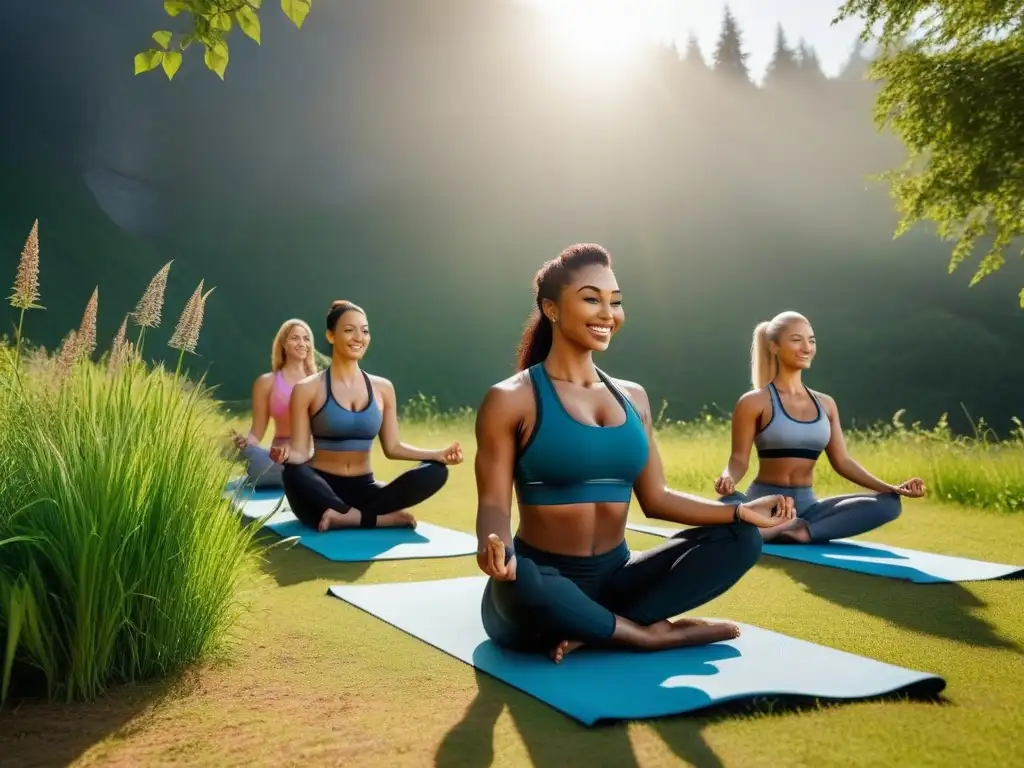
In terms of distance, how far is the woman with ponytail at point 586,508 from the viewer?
10.6 feet

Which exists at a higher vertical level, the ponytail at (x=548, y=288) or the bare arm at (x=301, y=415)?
the ponytail at (x=548, y=288)

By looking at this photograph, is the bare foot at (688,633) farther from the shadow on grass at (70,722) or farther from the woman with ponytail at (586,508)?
the shadow on grass at (70,722)

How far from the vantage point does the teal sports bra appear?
329 cm

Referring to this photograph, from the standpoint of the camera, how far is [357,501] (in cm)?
639

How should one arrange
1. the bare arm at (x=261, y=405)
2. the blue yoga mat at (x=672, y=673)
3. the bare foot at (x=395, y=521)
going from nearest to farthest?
the blue yoga mat at (x=672, y=673)
the bare foot at (x=395, y=521)
the bare arm at (x=261, y=405)

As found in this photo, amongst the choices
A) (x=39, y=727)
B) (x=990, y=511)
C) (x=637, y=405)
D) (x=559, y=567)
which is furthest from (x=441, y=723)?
(x=990, y=511)

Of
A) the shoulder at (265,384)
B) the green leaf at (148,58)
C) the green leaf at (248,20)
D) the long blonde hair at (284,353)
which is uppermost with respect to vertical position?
the green leaf at (248,20)

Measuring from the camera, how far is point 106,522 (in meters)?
2.83

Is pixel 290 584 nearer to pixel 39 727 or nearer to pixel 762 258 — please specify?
pixel 39 727

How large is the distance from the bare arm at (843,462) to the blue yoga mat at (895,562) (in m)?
0.35

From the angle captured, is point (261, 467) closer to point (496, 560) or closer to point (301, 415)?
point (301, 415)

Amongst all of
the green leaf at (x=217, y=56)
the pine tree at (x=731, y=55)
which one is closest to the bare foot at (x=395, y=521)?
the green leaf at (x=217, y=56)

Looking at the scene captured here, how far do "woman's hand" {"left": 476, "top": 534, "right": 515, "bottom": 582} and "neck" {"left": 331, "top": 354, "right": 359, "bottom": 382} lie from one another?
3.68 m

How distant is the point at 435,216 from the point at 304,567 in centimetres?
3253
